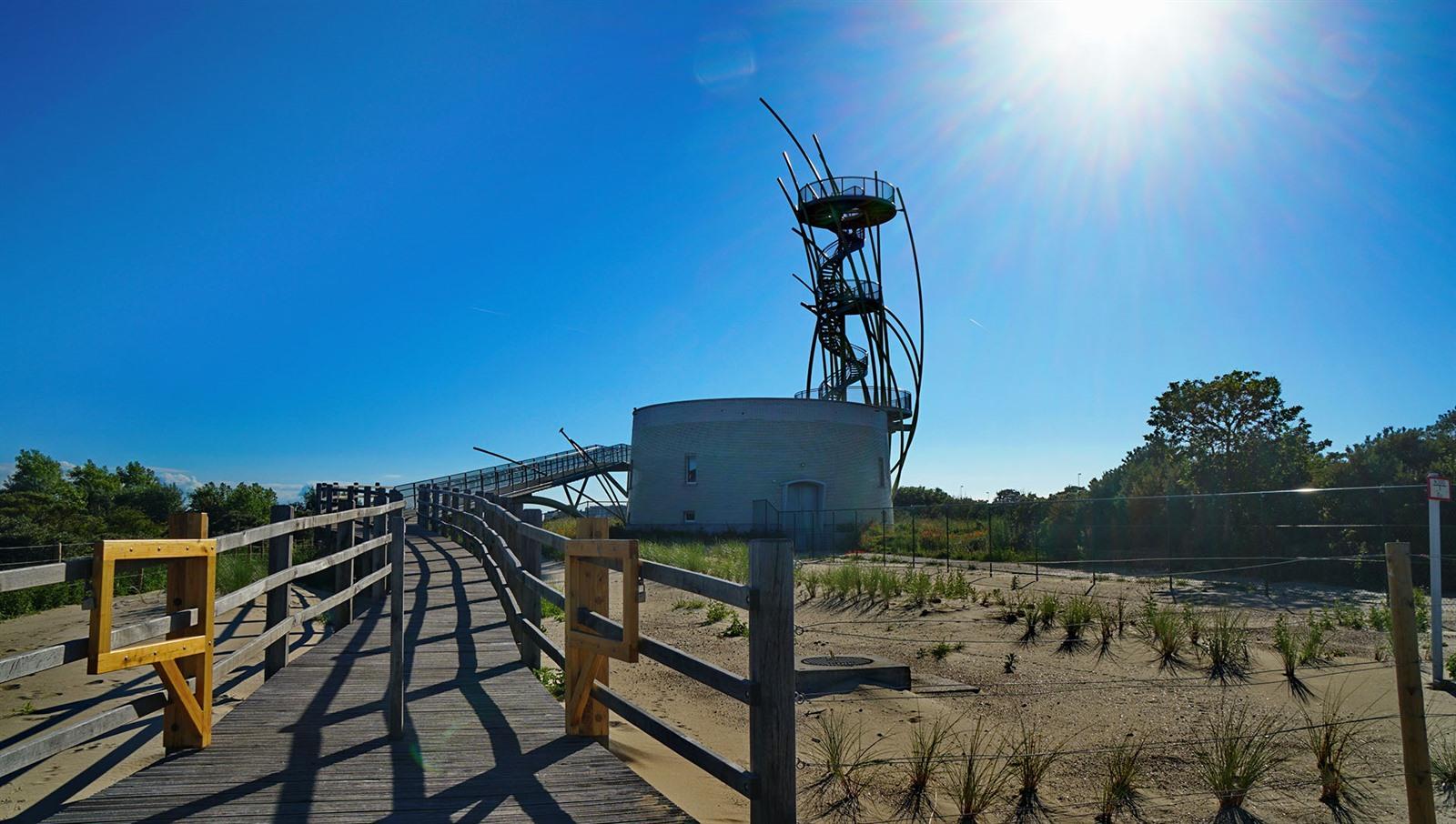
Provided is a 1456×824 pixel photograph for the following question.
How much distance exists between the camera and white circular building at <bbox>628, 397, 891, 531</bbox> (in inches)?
1454

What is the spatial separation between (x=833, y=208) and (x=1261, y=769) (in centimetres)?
3697

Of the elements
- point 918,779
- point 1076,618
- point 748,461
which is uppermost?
point 748,461

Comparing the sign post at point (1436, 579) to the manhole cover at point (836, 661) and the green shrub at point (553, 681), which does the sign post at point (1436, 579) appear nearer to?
the manhole cover at point (836, 661)

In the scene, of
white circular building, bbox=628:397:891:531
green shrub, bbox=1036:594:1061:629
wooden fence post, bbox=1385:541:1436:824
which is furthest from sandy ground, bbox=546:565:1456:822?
white circular building, bbox=628:397:891:531

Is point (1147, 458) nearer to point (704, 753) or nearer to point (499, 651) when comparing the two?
point (499, 651)

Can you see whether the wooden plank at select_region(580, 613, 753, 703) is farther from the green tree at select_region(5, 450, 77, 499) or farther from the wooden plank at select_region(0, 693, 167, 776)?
the green tree at select_region(5, 450, 77, 499)

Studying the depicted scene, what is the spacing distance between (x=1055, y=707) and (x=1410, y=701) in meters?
4.08

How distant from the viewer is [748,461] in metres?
37.0

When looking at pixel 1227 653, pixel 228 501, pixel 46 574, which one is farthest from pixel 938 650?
pixel 228 501

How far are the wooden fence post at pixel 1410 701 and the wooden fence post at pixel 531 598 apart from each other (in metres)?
5.91

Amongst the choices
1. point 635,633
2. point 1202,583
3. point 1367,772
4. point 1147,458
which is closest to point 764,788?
point 635,633

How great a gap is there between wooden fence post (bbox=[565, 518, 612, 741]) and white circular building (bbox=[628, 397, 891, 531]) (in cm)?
3060

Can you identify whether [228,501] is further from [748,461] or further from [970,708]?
[970,708]

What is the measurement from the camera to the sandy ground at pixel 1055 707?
5.82 m
